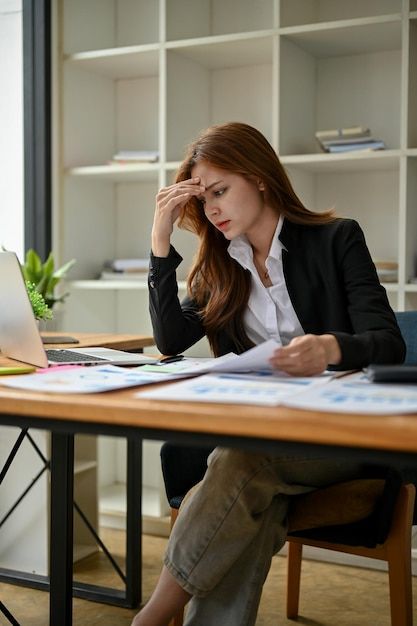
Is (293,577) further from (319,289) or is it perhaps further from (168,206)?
(168,206)

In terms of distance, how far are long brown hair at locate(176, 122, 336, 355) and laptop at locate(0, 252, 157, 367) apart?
33 centimetres

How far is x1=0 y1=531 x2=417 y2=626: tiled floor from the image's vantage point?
2.43 metres

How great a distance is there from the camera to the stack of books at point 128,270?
341 cm

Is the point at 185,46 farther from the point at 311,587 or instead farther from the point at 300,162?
the point at 311,587

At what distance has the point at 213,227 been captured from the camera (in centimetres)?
218

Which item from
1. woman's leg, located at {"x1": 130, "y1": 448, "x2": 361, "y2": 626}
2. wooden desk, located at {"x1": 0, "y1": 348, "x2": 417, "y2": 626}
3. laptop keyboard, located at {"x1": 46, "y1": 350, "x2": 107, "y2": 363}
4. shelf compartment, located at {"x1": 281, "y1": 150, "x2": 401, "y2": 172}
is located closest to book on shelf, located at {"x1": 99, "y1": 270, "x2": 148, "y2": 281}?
shelf compartment, located at {"x1": 281, "y1": 150, "x2": 401, "y2": 172}

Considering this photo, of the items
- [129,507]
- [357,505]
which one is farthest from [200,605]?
[129,507]

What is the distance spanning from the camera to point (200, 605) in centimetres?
157

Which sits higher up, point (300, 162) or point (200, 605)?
point (300, 162)

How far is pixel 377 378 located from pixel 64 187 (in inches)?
90.5

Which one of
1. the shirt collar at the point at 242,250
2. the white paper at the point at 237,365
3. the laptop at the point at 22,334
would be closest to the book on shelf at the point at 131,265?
the shirt collar at the point at 242,250

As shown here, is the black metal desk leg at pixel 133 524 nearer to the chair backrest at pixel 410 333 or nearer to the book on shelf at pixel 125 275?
the chair backrest at pixel 410 333

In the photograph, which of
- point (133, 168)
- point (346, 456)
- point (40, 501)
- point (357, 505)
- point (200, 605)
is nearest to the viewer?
point (346, 456)

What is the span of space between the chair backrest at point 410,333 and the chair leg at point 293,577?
24.2 inches
